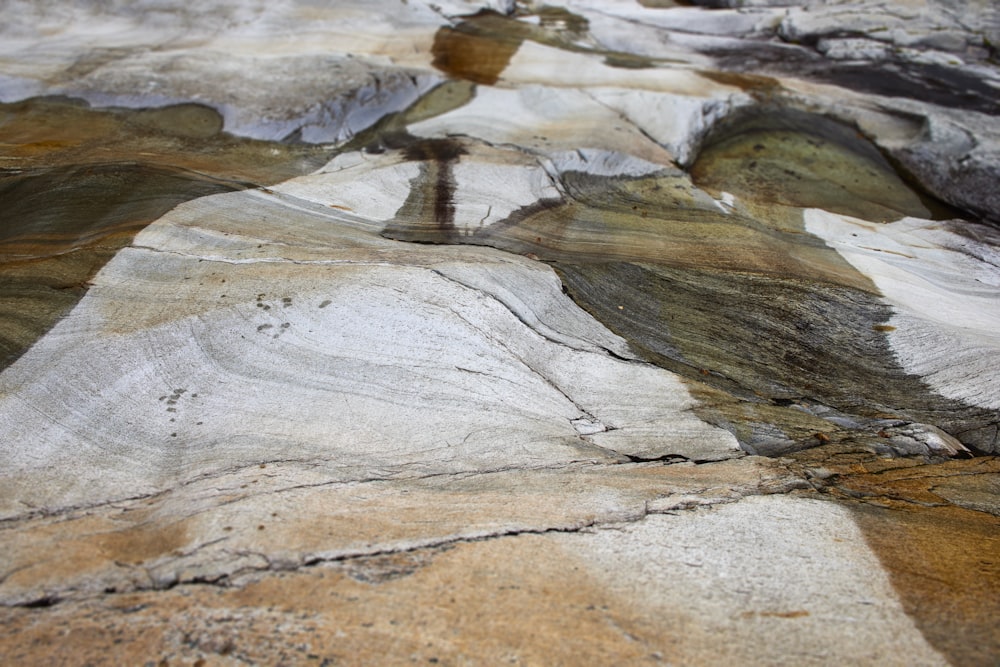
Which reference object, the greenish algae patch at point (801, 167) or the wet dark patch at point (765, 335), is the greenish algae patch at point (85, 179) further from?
the greenish algae patch at point (801, 167)

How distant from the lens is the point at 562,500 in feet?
13.3

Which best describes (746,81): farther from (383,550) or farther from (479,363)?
(383,550)

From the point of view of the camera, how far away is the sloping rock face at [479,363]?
3.23 meters

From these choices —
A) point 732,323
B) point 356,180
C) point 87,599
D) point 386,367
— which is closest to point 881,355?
point 732,323

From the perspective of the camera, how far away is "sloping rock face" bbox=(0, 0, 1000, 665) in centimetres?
323

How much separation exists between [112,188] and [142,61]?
4.72 meters

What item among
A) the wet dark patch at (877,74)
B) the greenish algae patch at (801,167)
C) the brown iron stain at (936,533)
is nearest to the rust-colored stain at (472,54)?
the greenish algae patch at (801,167)

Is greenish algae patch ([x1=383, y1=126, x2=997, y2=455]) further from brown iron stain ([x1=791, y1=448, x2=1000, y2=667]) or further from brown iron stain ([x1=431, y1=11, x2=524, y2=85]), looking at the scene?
brown iron stain ([x1=431, y1=11, x2=524, y2=85])

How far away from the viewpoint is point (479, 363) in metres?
5.34

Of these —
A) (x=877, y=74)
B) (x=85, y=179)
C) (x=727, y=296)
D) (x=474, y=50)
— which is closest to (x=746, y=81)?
(x=877, y=74)

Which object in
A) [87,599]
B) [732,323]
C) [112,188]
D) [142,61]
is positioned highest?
[142,61]

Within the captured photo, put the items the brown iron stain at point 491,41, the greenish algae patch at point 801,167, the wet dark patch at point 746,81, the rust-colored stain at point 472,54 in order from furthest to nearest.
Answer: the wet dark patch at point 746,81 → the brown iron stain at point 491,41 → the rust-colored stain at point 472,54 → the greenish algae patch at point 801,167

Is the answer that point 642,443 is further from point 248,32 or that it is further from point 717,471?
point 248,32

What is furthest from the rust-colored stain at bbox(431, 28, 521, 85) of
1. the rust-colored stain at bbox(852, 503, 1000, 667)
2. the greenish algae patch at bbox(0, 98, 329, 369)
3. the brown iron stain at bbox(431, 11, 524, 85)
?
the rust-colored stain at bbox(852, 503, 1000, 667)
